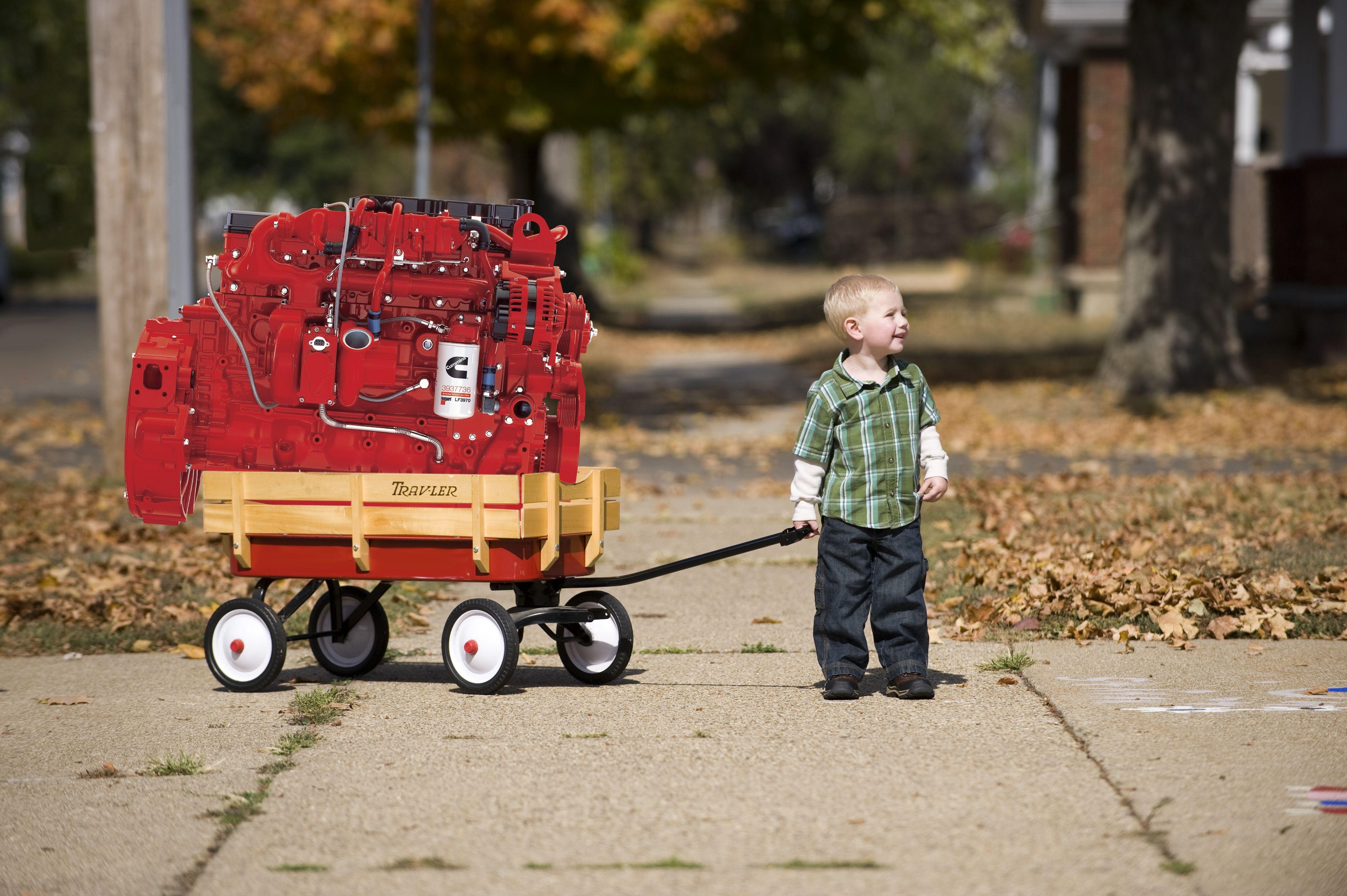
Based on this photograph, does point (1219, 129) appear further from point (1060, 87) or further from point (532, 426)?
point (1060, 87)

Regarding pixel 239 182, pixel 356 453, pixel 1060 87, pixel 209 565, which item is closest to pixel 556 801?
pixel 356 453

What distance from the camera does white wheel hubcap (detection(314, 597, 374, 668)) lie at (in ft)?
19.1

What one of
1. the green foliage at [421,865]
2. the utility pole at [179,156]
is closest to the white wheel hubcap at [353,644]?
the green foliage at [421,865]

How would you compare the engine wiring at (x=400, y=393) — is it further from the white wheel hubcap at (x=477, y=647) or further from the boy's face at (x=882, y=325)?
the boy's face at (x=882, y=325)

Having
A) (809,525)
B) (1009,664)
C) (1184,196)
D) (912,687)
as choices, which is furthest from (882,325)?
(1184,196)

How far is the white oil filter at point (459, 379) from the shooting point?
539cm

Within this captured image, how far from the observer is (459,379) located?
5.39 metres

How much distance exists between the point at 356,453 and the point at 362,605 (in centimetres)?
57

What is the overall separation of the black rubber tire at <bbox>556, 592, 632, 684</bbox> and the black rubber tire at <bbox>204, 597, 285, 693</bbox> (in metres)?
0.96

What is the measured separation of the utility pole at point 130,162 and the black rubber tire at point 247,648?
5.08 meters

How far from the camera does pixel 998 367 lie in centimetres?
1823

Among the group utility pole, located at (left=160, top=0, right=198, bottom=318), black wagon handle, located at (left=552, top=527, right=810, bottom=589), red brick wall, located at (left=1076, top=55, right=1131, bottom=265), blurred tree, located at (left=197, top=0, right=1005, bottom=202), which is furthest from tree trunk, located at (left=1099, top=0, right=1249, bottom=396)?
red brick wall, located at (left=1076, top=55, right=1131, bottom=265)

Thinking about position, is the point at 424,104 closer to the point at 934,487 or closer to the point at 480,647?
the point at 480,647

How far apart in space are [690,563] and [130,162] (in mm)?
6408
